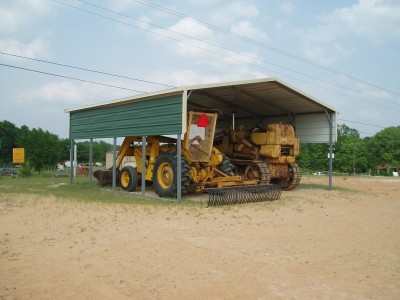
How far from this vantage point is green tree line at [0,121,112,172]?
164 ft

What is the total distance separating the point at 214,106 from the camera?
18.7 m

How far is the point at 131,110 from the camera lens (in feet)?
48.3

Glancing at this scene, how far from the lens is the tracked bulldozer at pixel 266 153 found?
1595 cm

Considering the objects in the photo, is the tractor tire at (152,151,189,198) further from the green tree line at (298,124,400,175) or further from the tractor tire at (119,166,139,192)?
the green tree line at (298,124,400,175)

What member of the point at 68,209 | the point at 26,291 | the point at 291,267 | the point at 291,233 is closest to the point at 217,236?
the point at 291,233

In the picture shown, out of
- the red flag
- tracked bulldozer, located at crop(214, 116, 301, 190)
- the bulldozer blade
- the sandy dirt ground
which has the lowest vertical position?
the sandy dirt ground

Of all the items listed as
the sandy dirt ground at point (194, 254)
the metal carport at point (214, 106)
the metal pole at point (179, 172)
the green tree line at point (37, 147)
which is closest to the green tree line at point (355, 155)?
the green tree line at point (37, 147)

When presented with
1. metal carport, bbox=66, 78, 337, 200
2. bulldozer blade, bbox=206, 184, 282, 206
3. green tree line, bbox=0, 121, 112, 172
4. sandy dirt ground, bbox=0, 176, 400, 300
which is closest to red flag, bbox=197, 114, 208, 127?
metal carport, bbox=66, 78, 337, 200

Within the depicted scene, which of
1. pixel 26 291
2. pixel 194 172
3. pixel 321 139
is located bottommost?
pixel 26 291

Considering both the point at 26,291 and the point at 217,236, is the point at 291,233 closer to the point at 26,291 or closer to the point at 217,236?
the point at 217,236

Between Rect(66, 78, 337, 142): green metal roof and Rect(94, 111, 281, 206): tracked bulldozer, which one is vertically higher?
Rect(66, 78, 337, 142): green metal roof

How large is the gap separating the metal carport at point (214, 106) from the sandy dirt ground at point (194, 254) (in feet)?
11.9

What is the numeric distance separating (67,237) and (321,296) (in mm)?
4589

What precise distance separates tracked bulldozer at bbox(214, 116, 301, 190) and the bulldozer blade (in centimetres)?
194
